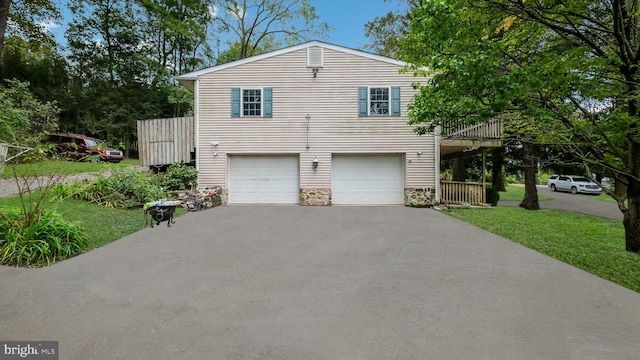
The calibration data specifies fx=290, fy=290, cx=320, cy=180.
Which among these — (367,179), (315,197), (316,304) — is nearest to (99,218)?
(316,304)

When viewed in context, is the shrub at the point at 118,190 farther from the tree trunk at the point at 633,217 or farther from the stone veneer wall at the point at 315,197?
the tree trunk at the point at 633,217

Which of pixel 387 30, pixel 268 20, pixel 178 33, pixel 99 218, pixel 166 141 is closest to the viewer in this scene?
pixel 99 218

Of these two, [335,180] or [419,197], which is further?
[335,180]

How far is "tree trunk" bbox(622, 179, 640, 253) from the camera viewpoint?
5398 millimetres

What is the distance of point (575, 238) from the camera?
7.05 meters

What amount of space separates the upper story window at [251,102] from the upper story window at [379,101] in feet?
13.1

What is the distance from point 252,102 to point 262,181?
317 centimetres

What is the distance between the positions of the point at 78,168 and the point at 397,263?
13910mm

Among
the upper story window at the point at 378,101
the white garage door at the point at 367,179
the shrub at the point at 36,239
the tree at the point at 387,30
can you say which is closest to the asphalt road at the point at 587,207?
the white garage door at the point at 367,179

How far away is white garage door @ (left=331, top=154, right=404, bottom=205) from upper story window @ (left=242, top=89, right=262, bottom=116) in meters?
3.65

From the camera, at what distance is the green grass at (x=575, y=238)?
15.3 feet

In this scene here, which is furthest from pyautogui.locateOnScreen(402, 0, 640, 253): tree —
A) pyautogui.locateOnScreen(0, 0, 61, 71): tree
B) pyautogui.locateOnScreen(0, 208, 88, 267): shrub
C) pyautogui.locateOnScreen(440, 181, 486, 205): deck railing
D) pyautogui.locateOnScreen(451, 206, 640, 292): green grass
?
pyautogui.locateOnScreen(0, 0, 61, 71): tree

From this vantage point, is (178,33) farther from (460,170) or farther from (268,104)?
(460,170)

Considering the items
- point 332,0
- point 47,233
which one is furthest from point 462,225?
point 332,0
